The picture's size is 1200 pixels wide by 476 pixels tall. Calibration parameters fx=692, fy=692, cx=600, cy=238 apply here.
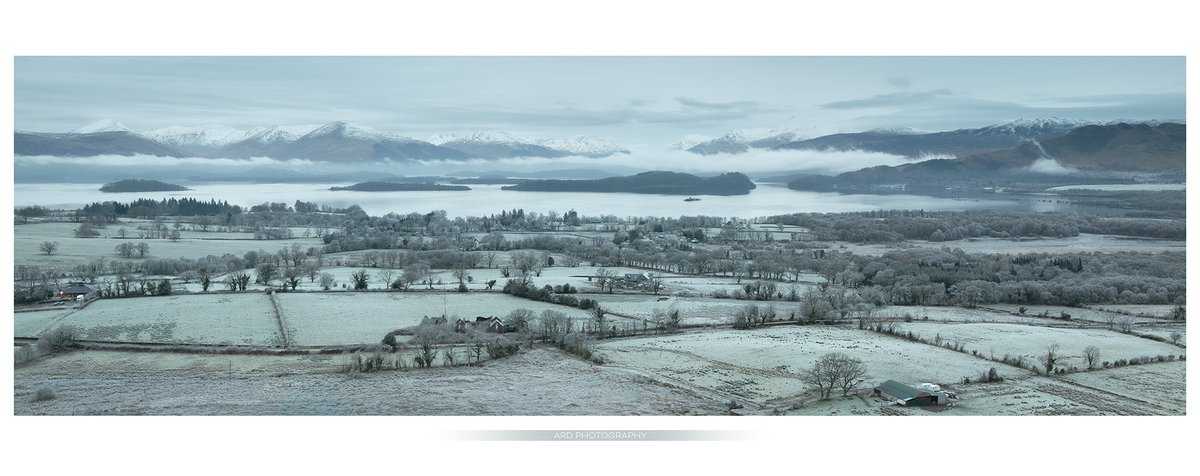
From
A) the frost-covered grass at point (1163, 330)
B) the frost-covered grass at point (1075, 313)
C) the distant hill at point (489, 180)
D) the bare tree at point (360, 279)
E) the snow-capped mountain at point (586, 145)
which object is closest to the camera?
the frost-covered grass at point (1163, 330)

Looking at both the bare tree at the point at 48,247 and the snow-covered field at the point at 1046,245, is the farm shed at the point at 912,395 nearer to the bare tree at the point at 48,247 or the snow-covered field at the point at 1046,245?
the snow-covered field at the point at 1046,245

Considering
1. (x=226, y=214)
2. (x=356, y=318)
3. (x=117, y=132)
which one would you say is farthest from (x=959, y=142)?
(x=226, y=214)

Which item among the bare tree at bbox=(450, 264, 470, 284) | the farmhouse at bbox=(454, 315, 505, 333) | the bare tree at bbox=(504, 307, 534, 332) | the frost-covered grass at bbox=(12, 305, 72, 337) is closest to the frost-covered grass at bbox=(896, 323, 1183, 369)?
the bare tree at bbox=(504, 307, 534, 332)

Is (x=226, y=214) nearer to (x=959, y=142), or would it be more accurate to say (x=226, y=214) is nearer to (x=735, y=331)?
(x=735, y=331)

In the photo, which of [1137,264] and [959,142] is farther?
[959,142]

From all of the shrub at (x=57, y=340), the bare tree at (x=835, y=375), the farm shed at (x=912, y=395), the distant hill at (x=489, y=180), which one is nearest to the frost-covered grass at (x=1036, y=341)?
the farm shed at (x=912, y=395)

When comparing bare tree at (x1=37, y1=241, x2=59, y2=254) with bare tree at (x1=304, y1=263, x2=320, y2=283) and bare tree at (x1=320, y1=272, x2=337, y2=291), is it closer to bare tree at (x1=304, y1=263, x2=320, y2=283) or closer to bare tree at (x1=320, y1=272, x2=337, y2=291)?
bare tree at (x1=304, y1=263, x2=320, y2=283)
